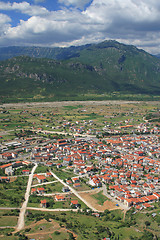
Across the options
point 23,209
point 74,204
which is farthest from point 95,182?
point 23,209

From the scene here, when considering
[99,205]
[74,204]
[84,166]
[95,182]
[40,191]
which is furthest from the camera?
[84,166]

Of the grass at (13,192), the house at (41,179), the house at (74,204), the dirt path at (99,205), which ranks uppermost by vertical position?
the house at (41,179)

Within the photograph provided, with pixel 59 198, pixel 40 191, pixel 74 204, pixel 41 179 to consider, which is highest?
pixel 41 179

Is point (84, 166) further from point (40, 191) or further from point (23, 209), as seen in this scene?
point (23, 209)

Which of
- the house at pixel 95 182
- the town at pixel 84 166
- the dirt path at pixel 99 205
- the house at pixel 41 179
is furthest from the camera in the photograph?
the house at pixel 41 179

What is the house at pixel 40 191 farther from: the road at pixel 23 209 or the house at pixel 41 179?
the house at pixel 41 179

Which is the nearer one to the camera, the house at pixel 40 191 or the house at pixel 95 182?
the house at pixel 40 191

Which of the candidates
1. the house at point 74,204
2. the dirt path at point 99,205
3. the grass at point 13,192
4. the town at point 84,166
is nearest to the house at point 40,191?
the town at point 84,166

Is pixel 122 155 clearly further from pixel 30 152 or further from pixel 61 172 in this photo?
pixel 30 152

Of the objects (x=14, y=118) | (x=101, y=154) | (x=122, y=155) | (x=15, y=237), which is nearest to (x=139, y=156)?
(x=122, y=155)
